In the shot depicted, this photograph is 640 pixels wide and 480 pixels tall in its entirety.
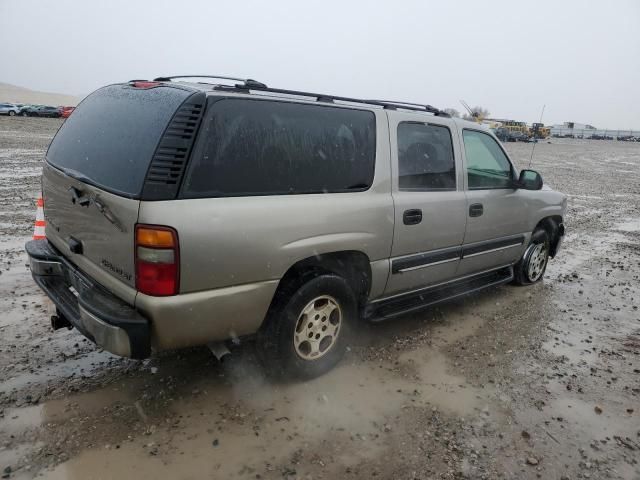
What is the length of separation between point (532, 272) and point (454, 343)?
2047 millimetres

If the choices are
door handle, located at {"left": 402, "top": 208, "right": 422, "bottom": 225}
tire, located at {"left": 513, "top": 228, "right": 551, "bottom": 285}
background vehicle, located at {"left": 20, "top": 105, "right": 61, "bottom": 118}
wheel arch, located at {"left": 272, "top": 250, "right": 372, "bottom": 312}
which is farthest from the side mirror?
background vehicle, located at {"left": 20, "top": 105, "right": 61, "bottom": 118}

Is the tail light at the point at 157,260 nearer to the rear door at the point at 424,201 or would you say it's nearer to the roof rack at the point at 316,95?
the roof rack at the point at 316,95

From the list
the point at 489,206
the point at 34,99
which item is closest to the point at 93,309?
the point at 489,206

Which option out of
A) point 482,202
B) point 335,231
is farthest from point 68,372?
point 482,202

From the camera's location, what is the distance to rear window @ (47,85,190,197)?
2.50 metres

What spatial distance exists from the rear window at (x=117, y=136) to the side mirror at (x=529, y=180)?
132 inches

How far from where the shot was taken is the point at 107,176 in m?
2.62

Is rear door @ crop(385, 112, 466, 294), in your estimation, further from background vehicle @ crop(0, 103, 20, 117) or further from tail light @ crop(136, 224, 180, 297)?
background vehicle @ crop(0, 103, 20, 117)

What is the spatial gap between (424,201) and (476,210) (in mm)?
749

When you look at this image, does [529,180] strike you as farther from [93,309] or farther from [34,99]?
[34,99]

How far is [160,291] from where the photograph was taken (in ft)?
7.97

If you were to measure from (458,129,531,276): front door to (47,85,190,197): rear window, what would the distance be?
2.62 meters

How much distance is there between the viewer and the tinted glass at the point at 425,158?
354cm

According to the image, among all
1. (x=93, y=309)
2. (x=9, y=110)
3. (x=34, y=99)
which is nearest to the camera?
(x=93, y=309)
